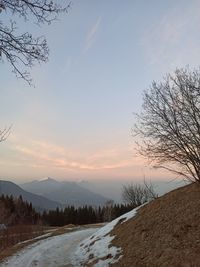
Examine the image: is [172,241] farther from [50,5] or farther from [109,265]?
[50,5]

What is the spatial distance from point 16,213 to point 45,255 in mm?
61234

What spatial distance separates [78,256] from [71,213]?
69.0 m

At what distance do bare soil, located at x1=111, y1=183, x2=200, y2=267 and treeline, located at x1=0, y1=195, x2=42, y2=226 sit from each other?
2089 inches

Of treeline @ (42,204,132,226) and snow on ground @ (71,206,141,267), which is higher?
treeline @ (42,204,132,226)

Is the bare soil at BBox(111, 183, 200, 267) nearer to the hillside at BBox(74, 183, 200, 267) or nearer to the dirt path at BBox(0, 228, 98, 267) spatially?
the hillside at BBox(74, 183, 200, 267)

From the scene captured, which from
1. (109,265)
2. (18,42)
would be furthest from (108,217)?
(18,42)

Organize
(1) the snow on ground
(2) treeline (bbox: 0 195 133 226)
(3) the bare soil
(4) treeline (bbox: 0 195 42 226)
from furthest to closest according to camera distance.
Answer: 1. (2) treeline (bbox: 0 195 133 226)
2. (4) treeline (bbox: 0 195 42 226)
3. (1) the snow on ground
4. (3) the bare soil

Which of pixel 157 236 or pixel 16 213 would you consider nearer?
pixel 157 236

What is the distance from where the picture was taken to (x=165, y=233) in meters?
13.3

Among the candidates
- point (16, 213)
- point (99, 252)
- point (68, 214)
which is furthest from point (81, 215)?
point (99, 252)

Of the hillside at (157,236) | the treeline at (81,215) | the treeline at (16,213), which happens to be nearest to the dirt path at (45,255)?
the hillside at (157,236)

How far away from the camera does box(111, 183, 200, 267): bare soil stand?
36.8 feet

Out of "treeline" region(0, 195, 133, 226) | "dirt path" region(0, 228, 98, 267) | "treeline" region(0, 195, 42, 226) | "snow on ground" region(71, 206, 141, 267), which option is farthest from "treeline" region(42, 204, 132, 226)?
"snow on ground" region(71, 206, 141, 267)

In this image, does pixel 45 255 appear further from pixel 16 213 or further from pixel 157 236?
pixel 16 213
